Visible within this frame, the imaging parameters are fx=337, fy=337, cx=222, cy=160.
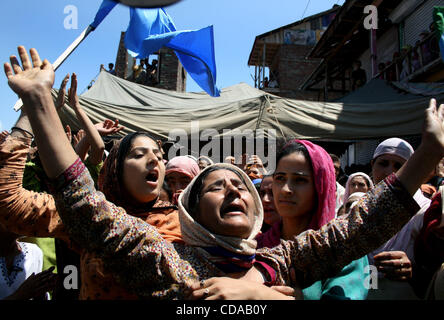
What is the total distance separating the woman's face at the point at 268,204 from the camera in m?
2.12

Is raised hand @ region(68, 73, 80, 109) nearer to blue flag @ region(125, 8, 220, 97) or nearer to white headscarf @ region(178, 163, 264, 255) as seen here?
white headscarf @ region(178, 163, 264, 255)

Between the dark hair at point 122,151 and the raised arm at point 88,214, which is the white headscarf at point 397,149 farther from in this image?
the raised arm at point 88,214

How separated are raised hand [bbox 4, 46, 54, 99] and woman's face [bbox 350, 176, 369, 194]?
9.07 feet

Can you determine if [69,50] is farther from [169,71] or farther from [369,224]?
[169,71]

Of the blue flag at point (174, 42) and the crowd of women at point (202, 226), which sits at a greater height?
the blue flag at point (174, 42)

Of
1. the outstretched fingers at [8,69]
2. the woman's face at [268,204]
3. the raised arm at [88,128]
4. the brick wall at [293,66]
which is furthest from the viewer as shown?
the brick wall at [293,66]

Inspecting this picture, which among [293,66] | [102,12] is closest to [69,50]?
[102,12]

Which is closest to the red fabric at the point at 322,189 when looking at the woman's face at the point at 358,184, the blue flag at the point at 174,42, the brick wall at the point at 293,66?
the woman's face at the point at 358,184

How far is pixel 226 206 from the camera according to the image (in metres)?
1.26

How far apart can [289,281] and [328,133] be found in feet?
12.5

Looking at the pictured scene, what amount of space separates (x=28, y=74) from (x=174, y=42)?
2.89 meters

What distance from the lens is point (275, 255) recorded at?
1271mm

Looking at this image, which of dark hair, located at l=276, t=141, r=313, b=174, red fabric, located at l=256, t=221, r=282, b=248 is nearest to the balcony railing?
dark hair, located at l=276, t=141, r=313, b=174

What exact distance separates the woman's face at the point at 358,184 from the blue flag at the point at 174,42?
1771mm
